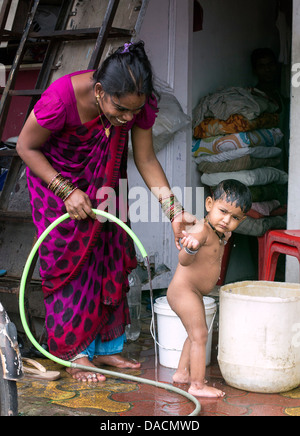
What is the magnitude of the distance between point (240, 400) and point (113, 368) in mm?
784

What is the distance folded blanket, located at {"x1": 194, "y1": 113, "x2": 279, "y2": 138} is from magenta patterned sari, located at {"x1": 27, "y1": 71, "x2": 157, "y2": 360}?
6.91 feet

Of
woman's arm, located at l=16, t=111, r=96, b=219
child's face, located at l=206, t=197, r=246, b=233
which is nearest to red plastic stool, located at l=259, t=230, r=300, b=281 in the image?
child's face, located at l=206, t=197, r=246, b=233

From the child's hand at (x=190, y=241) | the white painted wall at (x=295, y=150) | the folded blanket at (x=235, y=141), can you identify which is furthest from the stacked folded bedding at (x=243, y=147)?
the child's hand at (x=190, y=241)

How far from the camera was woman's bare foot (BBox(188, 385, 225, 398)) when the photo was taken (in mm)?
2758

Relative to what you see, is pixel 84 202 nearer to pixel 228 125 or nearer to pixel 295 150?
pixel 295 150

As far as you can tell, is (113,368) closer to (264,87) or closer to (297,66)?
(297,66)

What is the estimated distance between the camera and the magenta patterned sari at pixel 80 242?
9.91ft

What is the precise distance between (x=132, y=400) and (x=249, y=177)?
2.78 m

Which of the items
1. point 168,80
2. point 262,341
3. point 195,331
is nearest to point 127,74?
point 195,331

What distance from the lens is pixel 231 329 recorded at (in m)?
2.85

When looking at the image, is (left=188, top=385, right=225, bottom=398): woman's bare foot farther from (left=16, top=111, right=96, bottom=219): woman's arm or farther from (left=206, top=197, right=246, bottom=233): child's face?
(left=16, top=111, right=96, bottom=219): woman's arm

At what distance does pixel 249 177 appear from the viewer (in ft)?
16.6
